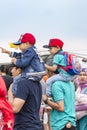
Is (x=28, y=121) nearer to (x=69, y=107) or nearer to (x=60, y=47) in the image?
(x=69, y=107)

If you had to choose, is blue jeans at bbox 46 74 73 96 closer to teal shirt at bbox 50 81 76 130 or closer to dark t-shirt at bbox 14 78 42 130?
teal shirt at bbox 50 81 76 130

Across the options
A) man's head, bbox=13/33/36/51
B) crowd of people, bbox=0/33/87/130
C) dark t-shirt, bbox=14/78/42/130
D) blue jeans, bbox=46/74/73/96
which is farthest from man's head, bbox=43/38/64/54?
dark t-shirt, bbox=14/78/42/130

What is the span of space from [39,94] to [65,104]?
2.56 feet

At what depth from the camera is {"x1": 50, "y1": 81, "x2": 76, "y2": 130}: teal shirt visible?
6129 millimetres

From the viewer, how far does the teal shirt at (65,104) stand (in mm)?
6129

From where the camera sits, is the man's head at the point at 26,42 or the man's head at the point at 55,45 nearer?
the man's head at the point at 26,42

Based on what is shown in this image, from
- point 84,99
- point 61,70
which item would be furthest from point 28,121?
point 84,99

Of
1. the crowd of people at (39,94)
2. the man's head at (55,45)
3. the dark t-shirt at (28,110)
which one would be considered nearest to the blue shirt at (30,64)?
the crowd of people at (39,94)

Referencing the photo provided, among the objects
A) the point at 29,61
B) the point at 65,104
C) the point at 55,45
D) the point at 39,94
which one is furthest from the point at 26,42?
the point at 55,45

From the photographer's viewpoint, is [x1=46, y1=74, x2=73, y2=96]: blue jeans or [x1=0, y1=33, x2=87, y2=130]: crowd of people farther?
[x1=46, y1=74, x2=73, y2=96]: blue jeans

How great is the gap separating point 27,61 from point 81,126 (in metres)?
2.49

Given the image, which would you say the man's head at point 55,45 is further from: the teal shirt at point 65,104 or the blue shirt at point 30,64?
the blue shirt at point 30,64

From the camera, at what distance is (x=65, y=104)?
6.19 meters

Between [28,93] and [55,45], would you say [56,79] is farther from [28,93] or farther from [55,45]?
[55,45]
